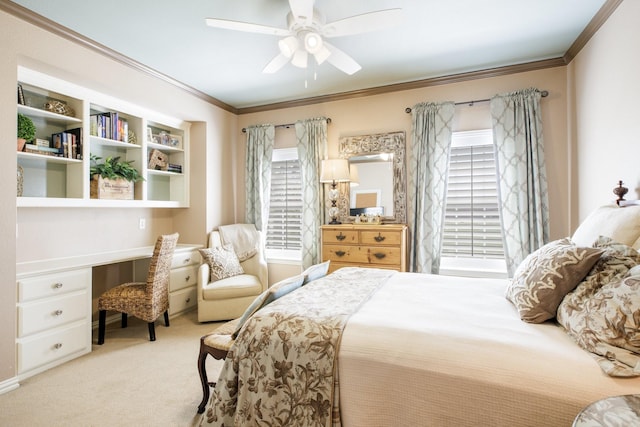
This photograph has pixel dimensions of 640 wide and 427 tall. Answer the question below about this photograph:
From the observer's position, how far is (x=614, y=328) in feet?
3.68

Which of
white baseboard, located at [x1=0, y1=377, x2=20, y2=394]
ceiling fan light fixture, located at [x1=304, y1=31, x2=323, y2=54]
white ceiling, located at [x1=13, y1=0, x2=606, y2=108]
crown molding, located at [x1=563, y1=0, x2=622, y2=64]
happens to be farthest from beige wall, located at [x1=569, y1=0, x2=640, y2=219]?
white baseboard, located at [x1=0, y1=377, x2=20, y2=394]

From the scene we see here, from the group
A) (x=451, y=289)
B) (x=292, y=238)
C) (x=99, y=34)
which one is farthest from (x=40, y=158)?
(x=451, y=289)

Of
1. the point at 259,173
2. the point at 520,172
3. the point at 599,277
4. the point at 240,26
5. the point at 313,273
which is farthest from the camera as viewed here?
the point at 259,173

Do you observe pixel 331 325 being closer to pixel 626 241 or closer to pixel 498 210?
pixel 626 241

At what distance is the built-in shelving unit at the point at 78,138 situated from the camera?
2.74m

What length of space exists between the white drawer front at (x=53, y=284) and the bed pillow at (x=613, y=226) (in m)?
3.76

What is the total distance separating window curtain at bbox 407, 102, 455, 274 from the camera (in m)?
3.55

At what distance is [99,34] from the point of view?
273 cm

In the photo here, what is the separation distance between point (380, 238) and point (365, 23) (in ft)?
6.87

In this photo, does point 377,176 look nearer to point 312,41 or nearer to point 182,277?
Answer: point 312,41

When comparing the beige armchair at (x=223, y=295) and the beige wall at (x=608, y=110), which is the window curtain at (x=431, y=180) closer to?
the beige wall at (x=608, y=110)

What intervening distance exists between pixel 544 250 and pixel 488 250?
1988mm

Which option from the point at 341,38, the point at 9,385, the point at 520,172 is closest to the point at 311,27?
the point at 341,38

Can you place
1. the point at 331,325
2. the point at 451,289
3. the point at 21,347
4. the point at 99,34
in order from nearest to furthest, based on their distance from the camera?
the point at 331,325
the point at 451,289
the point at 21,347
the point at 99,34
